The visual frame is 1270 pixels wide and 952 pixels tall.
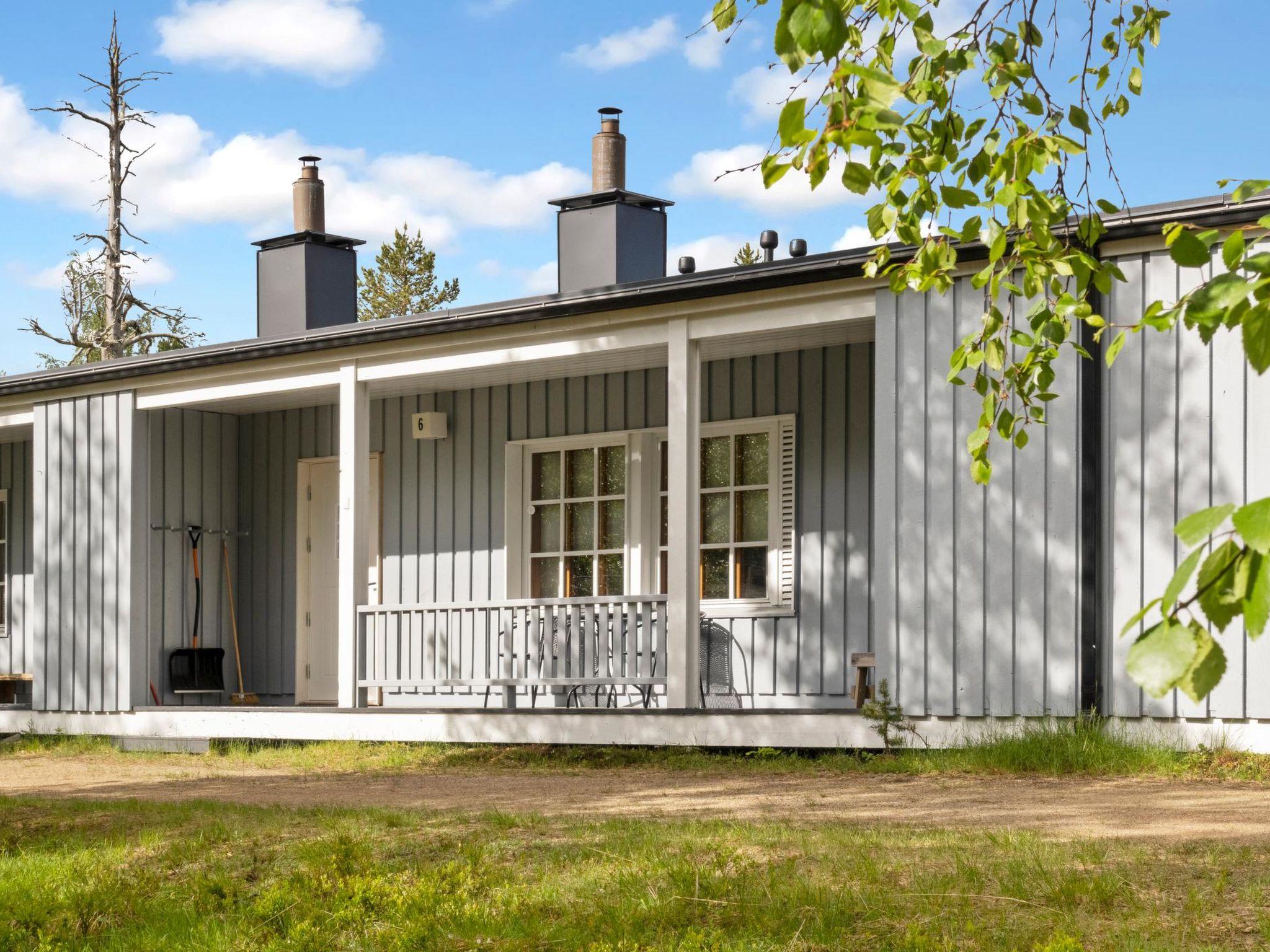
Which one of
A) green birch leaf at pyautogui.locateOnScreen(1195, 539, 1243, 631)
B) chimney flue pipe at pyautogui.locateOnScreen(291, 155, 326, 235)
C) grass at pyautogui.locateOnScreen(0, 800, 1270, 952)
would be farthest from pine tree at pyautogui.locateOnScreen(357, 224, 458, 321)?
green birch leaf at pyautogui.locateOnScreen(1195, 539, 1243, 631)

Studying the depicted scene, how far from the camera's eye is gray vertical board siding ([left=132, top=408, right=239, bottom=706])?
12391 mm

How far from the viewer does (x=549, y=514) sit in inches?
483

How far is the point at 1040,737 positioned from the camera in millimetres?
8219

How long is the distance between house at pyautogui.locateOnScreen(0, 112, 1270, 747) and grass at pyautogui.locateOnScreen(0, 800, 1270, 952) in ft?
9.61

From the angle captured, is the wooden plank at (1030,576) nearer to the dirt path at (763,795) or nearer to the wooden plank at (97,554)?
the dirt path at (763,795)

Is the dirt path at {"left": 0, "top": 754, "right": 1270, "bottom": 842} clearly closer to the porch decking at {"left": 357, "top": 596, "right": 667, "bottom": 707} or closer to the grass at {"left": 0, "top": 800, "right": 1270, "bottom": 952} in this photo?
the grass at {"left": 0, "top": 800, "right": 1270, "bottom": 952}

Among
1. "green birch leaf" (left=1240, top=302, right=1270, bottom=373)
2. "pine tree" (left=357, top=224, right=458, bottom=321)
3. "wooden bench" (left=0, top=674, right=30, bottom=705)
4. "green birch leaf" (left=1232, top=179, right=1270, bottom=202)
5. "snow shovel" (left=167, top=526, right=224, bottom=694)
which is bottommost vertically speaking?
"wooden bench" (left=0, top=674, right=30, bottom=705)

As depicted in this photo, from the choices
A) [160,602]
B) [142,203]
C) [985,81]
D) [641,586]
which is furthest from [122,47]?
[985,81]

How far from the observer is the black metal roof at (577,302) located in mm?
8141

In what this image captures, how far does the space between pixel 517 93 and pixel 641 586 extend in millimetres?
35144

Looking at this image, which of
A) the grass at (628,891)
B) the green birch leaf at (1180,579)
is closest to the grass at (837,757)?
the grass at (628,891)

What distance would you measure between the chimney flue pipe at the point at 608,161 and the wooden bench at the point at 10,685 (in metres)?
Result: 6.81

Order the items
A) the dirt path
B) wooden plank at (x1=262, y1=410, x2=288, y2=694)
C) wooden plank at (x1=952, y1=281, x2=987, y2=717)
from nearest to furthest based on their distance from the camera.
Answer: the dirt path → wooden plank at (x1=952, y1=281, x2=987, y2=717) → wooden plank at (x1=262, y1=410, x2=288, y2=694)

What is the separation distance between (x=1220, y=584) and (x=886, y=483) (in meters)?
7.12
